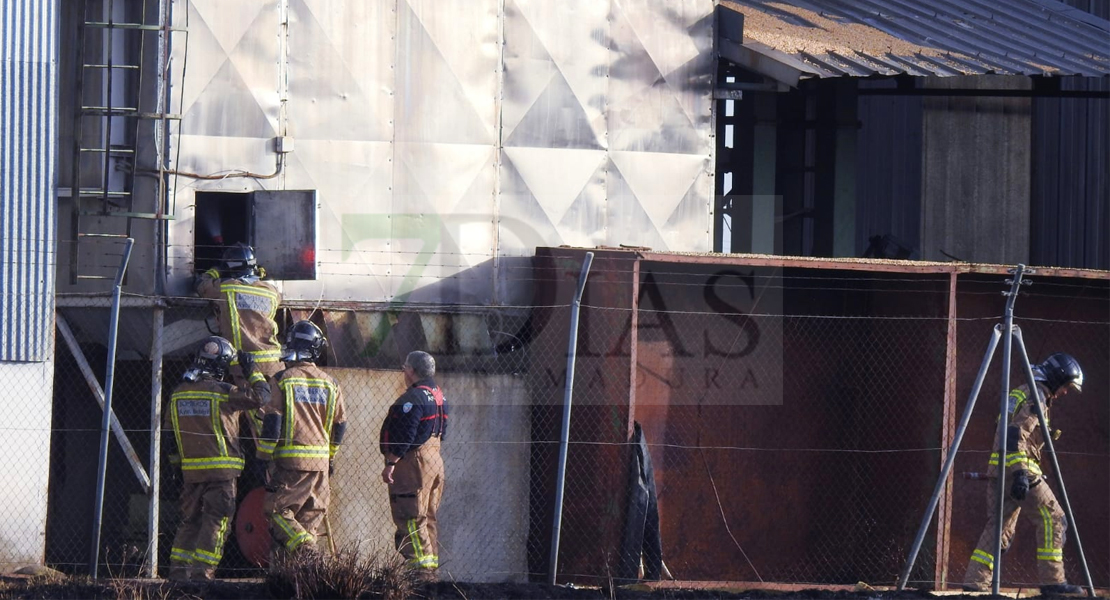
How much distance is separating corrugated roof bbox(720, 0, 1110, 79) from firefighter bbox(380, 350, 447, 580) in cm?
461

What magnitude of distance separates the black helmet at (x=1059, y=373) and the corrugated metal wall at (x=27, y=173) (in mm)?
8102

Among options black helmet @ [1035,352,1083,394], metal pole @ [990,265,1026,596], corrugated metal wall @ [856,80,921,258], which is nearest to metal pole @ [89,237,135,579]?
metal pole @ [990,265,1026,596]

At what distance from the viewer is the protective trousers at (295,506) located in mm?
10273

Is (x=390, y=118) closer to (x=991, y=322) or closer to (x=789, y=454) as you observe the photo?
(x=789, y=454)

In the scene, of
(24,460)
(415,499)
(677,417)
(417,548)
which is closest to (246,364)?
(415,499)

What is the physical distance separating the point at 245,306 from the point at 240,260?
0.38 meters

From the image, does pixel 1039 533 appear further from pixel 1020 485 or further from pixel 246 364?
pixel 246 364

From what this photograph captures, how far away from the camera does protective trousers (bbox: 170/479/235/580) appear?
10.4 m

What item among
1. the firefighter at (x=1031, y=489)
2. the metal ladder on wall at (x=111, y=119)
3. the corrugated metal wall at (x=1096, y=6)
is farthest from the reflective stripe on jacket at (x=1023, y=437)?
the corrugated metal wall at (x=1096, y=6)

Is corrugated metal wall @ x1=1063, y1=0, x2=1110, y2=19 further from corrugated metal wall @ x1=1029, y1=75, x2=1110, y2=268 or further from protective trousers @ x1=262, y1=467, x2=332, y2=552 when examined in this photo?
protective trousers @ x1=262, y1=467, x2=332, y2=552

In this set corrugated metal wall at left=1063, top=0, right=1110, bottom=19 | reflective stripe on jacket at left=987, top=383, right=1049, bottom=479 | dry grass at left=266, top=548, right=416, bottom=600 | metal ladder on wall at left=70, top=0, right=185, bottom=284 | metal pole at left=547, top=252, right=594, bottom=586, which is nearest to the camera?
dry grass at left=266, top=548, right=416, bottom=600

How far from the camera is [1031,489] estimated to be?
35.4 feet

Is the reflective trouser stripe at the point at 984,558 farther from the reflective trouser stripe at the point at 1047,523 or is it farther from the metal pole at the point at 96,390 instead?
the metal pole at the point at 96,390

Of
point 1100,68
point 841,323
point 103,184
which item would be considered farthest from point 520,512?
point 1100,68
